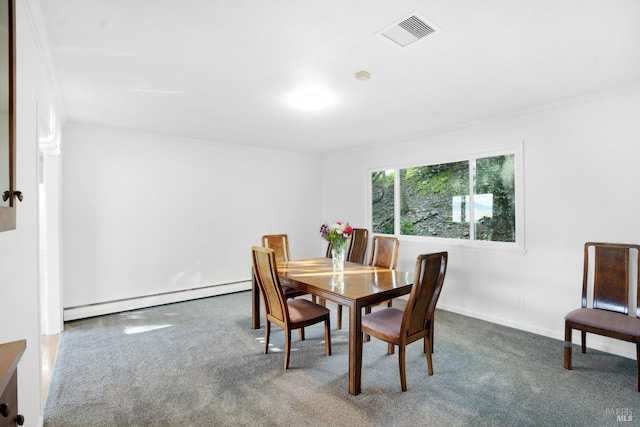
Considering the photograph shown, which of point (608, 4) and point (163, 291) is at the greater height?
point (608, 4)

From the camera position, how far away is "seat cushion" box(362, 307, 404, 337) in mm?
2505

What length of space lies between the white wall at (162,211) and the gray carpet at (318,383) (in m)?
1.00

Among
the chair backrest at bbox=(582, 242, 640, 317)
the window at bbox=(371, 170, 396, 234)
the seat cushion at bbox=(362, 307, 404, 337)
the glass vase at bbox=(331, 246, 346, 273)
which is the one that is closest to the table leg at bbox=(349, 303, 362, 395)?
the seat cushion at bbox=(362, 307, 404, 337)

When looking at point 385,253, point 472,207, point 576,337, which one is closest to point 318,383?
point 385,253

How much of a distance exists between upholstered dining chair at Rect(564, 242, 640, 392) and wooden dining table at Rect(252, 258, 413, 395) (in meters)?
1.39

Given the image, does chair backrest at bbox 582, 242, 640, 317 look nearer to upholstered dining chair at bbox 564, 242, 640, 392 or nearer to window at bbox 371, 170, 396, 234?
upholstered dining chair at bbox 564, 242, 640, 392

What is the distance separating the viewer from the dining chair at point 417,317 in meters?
2.38

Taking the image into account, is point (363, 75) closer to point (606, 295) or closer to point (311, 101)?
point (311, 101)

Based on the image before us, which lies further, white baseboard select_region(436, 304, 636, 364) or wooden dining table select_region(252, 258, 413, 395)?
white baseboard select_region(436, 304, 636, 364)

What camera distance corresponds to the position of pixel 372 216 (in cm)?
548

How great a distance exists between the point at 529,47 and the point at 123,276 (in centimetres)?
503

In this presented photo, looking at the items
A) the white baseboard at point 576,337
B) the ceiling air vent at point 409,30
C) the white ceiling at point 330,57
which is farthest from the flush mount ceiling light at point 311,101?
the white baseboard at point 576,337

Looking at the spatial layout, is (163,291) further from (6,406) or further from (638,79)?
(638,79)

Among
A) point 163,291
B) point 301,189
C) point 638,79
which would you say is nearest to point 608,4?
point 638,79
